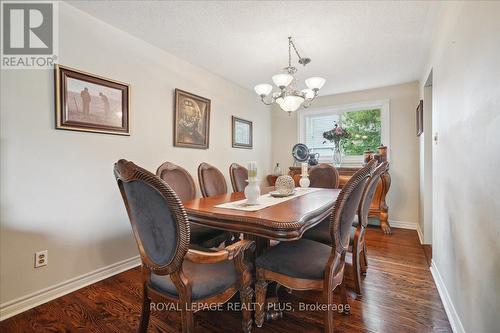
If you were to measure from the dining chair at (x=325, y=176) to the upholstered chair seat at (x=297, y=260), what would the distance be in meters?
1.55

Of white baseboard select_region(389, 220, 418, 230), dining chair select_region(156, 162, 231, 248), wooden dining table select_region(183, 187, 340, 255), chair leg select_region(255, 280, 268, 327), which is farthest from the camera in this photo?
white baseboard select_region(389, 220, 418, 230)

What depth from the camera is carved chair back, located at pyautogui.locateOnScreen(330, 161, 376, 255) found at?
4.20 ft

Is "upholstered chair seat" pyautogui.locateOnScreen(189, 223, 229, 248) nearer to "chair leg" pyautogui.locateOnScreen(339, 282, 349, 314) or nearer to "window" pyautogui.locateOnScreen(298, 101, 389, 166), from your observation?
"chair leg" pyautogui.locateOnScreen(339, 282, 349, 314)

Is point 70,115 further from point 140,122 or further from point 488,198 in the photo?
point 488,198

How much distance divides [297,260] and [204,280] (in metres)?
0.55

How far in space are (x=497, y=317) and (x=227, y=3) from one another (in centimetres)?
244

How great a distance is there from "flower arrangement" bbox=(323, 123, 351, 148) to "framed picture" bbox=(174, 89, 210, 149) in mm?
2070

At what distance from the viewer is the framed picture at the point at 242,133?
398cm

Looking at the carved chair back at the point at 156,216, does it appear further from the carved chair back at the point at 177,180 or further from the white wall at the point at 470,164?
the white wall at the point at 470,164

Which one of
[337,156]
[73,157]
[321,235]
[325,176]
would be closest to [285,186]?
[321,235]

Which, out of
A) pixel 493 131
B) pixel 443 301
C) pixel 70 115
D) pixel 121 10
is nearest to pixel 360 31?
pixel 493 131

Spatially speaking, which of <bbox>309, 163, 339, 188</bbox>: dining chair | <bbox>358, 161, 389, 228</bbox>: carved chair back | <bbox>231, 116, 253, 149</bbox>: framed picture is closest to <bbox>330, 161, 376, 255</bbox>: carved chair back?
<bbox>358, 161, 389, 228</bbox>: carved chair back

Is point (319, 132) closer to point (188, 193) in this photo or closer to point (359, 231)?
point (359, 231)

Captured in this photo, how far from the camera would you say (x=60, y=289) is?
1.95 metres
